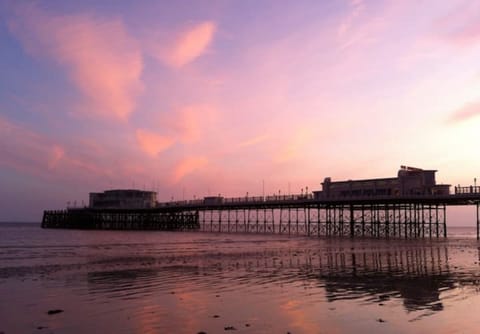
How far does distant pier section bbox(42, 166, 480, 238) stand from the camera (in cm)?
6244

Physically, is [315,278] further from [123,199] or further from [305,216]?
[123,199]

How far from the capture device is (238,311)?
38.7ft

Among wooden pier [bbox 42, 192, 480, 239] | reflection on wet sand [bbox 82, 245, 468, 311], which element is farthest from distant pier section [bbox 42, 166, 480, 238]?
reflection on wet sand [bbox 82, 245, 468, 311]

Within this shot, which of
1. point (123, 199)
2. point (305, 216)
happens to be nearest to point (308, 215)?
point (305, 216)

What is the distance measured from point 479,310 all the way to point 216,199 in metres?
83.7

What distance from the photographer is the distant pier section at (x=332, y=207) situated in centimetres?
6244

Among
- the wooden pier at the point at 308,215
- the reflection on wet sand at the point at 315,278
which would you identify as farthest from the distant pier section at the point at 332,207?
the reflection on wet sand at the point at 315,278

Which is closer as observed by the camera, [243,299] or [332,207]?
[243,299]

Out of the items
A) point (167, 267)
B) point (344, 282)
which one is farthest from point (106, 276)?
point (344, 282)

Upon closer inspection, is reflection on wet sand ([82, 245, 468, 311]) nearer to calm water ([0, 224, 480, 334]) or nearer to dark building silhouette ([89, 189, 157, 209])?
calm water ([0, 224, 480, 334])

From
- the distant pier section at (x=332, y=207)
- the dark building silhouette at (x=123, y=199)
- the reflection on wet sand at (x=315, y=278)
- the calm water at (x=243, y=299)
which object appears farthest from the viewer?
the dark building silhouette at (x=123, y=199)

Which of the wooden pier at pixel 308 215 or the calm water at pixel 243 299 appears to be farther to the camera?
the wooden pier at pixel 308 215

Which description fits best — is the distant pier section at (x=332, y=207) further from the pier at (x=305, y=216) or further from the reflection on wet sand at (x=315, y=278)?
the reflection on wet sand at (x=315, y=278)

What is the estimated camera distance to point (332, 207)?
76188 millimetres
